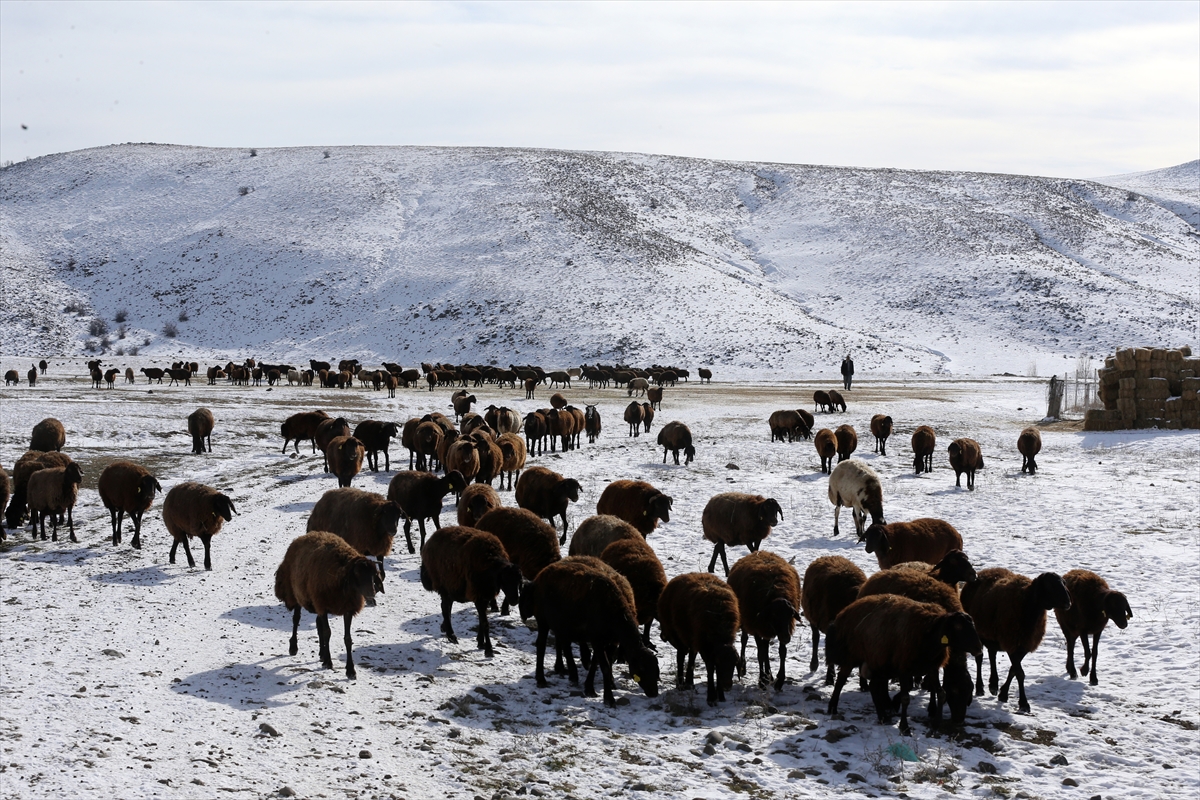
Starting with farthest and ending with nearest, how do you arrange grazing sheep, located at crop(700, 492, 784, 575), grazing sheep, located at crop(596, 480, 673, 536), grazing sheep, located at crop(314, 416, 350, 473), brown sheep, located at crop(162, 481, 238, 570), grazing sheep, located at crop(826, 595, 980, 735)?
grazing sheep, located at crop(314, 416, 350, 473)
grazing sheep, located at crop(596, 480, 673, 536)
grazing sheep, located at crop(700, 492, 784, 575)
brown sheep, located at crop(162, 481, 238, 570)
grazing sheep, located at crop(826, 595, 980, 735)

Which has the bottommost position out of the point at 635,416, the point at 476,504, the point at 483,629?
the point at 483,629

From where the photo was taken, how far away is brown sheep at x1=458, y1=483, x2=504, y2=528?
13.8 m

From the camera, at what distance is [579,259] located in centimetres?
9762

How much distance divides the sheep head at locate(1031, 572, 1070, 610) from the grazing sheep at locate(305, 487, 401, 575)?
757 cm

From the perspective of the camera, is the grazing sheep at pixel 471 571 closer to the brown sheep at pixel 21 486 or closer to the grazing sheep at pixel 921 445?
the brown sheep at pixel 21 486

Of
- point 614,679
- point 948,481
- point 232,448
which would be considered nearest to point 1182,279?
point 948,481

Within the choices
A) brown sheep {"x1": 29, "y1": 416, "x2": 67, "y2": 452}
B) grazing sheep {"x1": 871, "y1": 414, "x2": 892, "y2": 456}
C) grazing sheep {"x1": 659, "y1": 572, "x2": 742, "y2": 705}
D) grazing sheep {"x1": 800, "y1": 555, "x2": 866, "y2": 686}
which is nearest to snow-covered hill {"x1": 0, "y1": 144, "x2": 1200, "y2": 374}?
grazing sheep {"x1": 871, "y1": 414, "x2": 892, "y2": 456}

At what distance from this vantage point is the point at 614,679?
32.6 ft

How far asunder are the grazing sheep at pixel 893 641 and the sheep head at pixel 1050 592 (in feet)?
4.50

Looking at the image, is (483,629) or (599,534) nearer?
(483,629)

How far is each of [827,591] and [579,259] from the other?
89233 millimetres

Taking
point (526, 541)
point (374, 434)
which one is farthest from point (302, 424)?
point (526, 541)

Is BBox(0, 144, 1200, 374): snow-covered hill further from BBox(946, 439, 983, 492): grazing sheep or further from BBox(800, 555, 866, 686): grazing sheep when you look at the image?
BBox(800, 555, 866, 686): grazing sheep

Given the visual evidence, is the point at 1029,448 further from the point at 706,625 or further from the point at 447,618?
the point at 447,618
